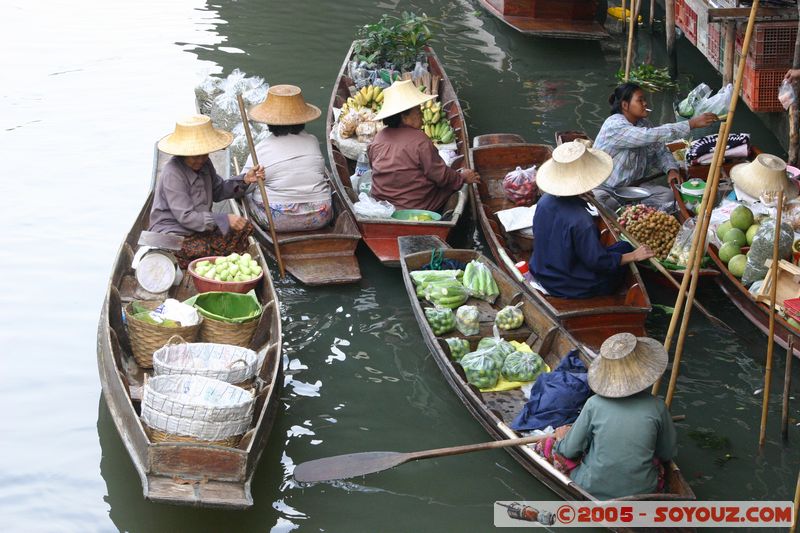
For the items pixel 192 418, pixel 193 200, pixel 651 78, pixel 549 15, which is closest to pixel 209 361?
pixel 192 418

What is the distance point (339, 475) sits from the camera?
507cm

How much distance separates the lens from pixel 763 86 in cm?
895

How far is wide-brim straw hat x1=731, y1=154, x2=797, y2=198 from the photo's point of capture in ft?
21.5

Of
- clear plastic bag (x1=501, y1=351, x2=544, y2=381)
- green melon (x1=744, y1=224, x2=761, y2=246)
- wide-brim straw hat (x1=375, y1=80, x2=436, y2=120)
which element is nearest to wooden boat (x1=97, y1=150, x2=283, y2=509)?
clear plastic bag (x1=501, y1=351, x2=544, y2=381)

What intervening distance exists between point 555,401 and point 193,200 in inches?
118

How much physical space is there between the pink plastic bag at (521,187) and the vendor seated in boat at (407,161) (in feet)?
1.34

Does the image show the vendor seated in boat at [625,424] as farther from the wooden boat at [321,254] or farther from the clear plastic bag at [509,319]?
the wooden boat at [321,254]

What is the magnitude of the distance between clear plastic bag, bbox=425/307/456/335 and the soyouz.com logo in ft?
4.81

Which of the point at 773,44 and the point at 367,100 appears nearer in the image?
the point at 773,44

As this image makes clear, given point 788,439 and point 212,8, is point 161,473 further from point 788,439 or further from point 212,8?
point 212,8

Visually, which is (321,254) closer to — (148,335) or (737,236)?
(148,335)

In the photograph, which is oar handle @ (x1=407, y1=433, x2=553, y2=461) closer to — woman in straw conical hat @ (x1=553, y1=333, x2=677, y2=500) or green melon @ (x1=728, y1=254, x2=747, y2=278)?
woman in straw conical hat @ (x1=553, y1=333, x2=677, y2=500)

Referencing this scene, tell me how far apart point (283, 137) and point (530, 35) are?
637cm

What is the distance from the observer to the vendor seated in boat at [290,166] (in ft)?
24.3
